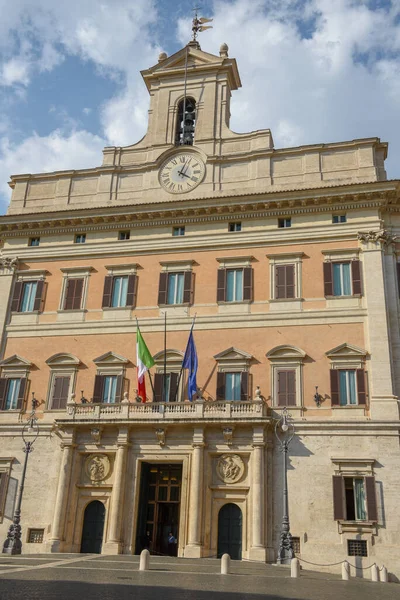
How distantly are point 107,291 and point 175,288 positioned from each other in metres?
3.25

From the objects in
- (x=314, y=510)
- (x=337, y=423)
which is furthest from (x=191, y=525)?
(x=337, y=423)

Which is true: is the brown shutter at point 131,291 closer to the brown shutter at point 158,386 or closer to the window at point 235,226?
the brown shutter at point 158,386

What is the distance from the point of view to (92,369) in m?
27.4

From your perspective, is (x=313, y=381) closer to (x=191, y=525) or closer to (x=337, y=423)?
(x=337, y=423)

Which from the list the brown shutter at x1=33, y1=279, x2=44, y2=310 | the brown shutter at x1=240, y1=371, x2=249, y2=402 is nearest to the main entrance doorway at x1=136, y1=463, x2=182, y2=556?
the brown shutter at x1=240, y1=371, x2=249, y2=402

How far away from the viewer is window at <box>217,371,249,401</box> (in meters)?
25.4

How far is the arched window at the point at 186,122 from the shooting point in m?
31.9

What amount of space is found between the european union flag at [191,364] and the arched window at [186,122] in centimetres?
1141

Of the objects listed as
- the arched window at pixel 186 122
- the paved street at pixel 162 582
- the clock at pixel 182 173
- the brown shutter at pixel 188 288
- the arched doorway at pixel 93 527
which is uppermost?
the arched window at pixel 186 122

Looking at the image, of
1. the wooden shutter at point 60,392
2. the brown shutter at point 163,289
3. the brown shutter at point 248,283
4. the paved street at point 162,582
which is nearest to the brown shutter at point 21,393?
the wooden shutter at point 60,392

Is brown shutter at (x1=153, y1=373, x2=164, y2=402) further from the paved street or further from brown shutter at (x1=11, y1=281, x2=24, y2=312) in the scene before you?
brown shutter at (x1=11, y1=281, x2=24, y2=312)

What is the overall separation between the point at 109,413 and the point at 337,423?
9.13 m

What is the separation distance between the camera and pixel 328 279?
26547mm

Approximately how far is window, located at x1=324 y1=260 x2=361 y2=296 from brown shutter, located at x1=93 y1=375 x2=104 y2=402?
10.4 m
